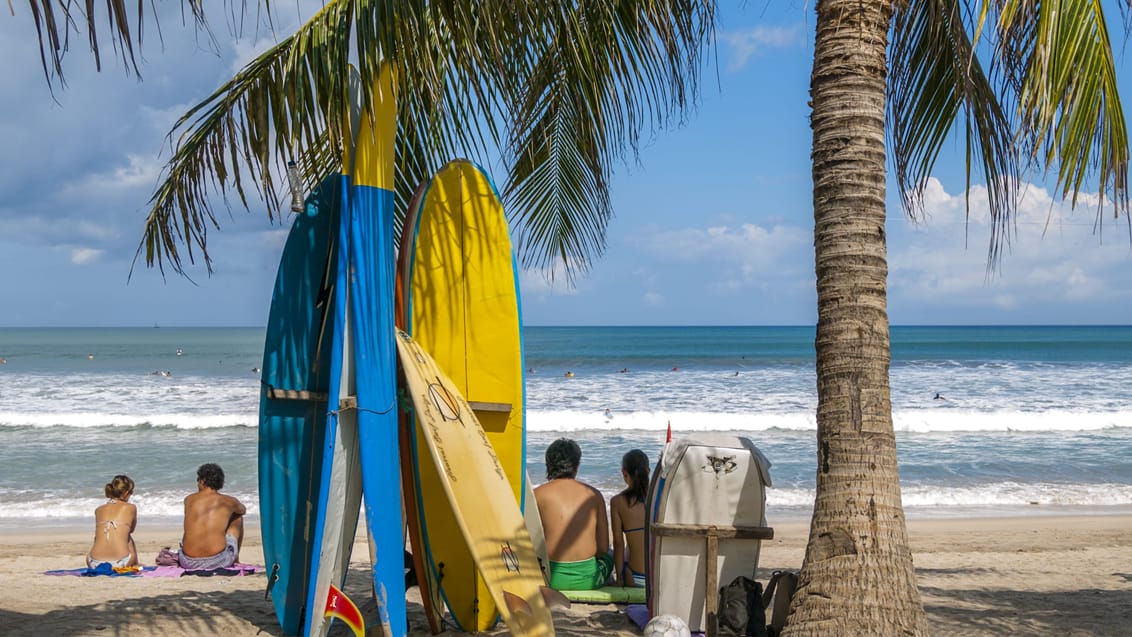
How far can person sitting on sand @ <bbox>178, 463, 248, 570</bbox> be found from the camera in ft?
21.5

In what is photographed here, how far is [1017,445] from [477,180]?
44.0 feet

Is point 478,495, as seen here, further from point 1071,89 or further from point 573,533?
point 1071,89

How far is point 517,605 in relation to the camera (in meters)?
3.87

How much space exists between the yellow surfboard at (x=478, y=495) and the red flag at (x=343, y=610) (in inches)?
21.8

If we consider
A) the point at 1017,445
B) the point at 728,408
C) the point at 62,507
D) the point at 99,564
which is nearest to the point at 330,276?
the point at 99,564

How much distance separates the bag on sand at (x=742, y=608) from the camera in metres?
4.20

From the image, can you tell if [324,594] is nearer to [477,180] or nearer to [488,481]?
[488,481]

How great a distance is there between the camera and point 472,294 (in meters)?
4.94

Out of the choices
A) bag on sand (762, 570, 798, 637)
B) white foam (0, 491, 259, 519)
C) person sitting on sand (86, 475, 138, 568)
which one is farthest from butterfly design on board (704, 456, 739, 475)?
white foam (0, 491, 259, 519)

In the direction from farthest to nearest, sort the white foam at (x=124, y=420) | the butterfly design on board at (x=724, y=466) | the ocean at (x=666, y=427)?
the white foam at (x=124, y=420), the ocean at (x=666, y=427), the butterfly design on board at (x=724, y=466)

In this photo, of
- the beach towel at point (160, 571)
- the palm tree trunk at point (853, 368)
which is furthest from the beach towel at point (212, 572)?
the palm tree trunk at point (853, 368)

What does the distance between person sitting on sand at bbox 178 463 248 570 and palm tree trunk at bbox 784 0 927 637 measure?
446cm

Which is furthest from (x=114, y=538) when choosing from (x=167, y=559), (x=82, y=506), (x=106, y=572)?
(x=82, y=506)

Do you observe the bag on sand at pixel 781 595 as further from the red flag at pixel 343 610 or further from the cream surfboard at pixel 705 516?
the red flag at pixel 343 610
